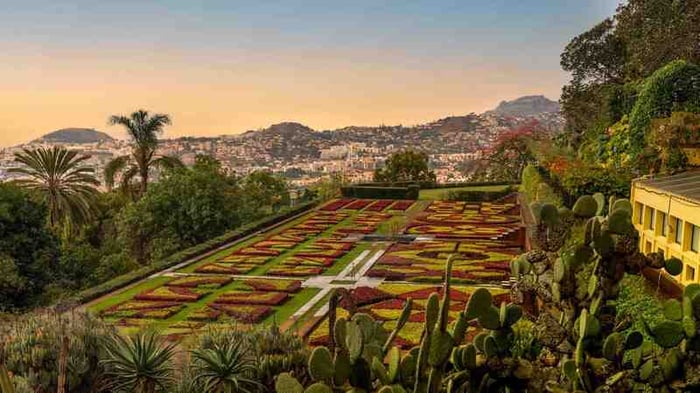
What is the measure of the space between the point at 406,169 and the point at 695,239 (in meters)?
45.4

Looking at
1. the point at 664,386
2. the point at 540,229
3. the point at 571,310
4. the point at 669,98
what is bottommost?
the point at 664,386

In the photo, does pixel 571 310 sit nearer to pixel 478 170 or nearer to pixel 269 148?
pixel 478 170

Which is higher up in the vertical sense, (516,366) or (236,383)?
(516,366)

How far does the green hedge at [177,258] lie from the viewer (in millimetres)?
18422

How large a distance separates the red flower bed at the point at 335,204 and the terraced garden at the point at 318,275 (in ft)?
19.8

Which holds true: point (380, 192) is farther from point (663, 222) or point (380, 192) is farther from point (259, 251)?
point (663, 222)

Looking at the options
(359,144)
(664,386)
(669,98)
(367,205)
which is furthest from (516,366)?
(359,144)

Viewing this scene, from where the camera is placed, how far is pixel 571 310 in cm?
589

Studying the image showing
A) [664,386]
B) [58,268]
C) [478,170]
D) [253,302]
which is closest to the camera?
[664,386]

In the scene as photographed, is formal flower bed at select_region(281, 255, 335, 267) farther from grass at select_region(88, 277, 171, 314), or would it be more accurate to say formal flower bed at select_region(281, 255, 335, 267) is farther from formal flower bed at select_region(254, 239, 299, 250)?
grass at select_region(88, 277, 171, 314)

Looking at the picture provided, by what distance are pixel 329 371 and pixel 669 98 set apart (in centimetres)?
2141

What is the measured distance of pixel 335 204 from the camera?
42375mm

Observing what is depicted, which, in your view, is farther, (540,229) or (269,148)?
(269,148)

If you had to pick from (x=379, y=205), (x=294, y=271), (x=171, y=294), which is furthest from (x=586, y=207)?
(x=379, y=205)
